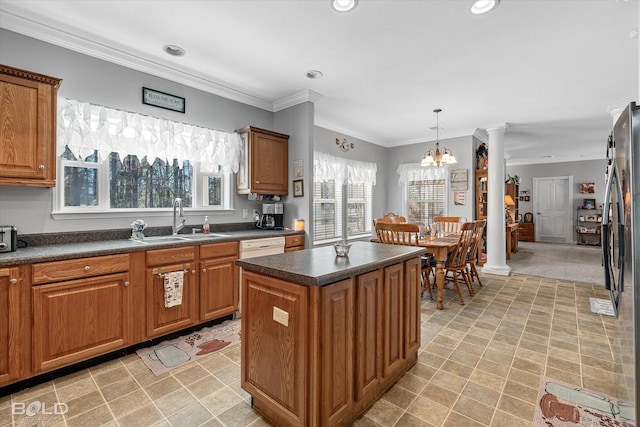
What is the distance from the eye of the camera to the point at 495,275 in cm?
514

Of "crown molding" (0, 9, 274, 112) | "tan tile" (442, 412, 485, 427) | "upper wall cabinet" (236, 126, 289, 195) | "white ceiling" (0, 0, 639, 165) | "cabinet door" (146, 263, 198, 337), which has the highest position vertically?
"white ceiling" (0, 0, 639, 165)

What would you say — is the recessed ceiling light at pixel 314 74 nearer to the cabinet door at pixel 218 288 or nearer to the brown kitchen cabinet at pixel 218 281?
the brown kitchen cabinet at pixel 218 281

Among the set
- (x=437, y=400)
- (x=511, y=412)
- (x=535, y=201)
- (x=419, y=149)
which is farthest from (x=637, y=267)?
(x=535, y=201)

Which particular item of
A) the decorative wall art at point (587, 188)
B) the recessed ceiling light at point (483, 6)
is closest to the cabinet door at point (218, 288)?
the recessed ceiling light at point (483, 6)

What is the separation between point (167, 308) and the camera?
2.63 meters

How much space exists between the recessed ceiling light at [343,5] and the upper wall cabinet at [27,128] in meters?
2.14

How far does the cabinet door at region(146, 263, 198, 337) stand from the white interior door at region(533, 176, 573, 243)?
1067 cm

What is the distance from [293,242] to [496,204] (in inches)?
146

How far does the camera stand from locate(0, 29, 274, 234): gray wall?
2.32m

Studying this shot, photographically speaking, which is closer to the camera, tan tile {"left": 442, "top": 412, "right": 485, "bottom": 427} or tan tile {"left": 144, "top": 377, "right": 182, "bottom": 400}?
tan tile {"left": 442, "top": 412, "right": 485, "bottom": 427}

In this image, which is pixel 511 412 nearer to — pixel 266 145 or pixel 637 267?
pixel 637 267

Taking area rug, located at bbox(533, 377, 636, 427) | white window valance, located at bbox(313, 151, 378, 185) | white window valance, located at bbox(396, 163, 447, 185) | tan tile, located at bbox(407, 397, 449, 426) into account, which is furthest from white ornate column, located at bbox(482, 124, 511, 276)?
tan tile, located at bbox(407, 397, 449, 426)

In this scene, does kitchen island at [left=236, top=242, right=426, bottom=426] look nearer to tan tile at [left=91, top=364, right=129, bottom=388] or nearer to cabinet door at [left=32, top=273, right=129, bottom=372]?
tan tile at [left=91, top=364, right=129, bottom=388]

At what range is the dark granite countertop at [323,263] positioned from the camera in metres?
1.48
